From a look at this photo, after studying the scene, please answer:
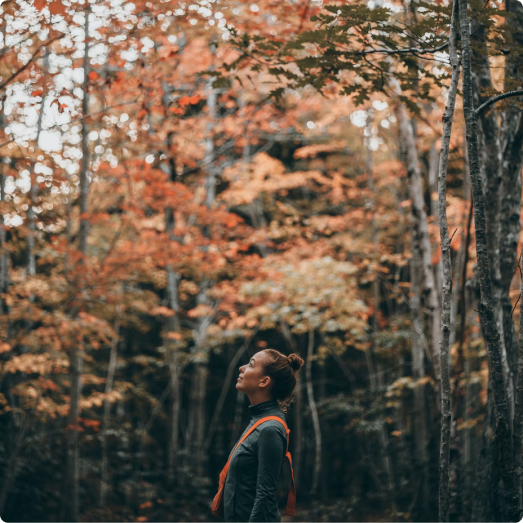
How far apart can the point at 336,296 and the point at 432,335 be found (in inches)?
107

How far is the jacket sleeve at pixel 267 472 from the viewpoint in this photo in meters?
2.17

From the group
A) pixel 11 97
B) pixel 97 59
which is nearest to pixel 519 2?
pixel 97 59

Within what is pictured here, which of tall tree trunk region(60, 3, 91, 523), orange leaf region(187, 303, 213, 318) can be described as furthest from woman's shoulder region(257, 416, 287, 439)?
orange leaf region(187, 303, 213, 318)

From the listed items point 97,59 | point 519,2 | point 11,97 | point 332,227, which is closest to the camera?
point 519,2

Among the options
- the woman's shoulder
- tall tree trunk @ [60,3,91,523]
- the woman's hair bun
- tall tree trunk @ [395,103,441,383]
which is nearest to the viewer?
the woman's shoulder

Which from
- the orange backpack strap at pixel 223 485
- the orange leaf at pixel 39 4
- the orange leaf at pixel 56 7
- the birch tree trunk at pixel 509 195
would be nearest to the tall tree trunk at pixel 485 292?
the orange backpack strap at pixel 223 485

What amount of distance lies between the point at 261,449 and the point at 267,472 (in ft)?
0.34

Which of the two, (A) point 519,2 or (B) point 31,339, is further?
(B) point 31,339

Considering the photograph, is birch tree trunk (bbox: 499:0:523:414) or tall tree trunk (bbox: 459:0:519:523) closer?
tall tree trunk (bbox: 459:0:519:523)

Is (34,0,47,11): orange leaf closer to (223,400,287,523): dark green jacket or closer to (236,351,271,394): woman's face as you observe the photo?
(236,351,271,394): woman's face

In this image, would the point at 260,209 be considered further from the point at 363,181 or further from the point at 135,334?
the point at 135,334

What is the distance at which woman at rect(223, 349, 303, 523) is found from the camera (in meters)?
2.21

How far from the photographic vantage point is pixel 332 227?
1151 centimetres

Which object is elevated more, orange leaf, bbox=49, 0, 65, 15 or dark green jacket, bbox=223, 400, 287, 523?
orange leaf, bbox=49, 0, 65, 15
